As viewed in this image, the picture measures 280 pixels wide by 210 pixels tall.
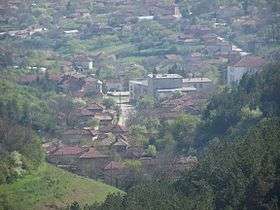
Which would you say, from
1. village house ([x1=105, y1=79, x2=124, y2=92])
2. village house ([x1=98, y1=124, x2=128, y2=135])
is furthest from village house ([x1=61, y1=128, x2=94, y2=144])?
village house ([x1=105, y1=79, x2=124, y2=92])

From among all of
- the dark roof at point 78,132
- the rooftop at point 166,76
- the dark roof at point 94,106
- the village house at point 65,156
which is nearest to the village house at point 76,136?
the dark roof at point 78,132

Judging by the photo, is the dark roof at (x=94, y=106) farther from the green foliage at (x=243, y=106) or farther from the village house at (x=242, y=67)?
the green foliage at (x=243, y=106)

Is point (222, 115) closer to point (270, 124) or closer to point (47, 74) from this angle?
point (270, 124)

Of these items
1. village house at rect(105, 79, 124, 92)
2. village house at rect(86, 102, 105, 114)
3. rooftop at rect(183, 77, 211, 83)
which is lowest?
village house at rect(105, 79, 124, 92)

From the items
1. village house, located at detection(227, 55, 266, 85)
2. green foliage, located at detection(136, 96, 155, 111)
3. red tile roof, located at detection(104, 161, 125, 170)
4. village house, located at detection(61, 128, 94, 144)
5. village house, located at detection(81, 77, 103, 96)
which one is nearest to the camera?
red tile roof, located at detection(104, 161, 125, 170)

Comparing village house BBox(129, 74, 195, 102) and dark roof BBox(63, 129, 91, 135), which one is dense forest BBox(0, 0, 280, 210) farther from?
village house BBox(129, 74, 195, 102)

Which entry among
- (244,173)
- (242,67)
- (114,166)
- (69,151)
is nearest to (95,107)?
(69,151)

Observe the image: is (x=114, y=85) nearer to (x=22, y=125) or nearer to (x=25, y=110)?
(x=25, y=110)
